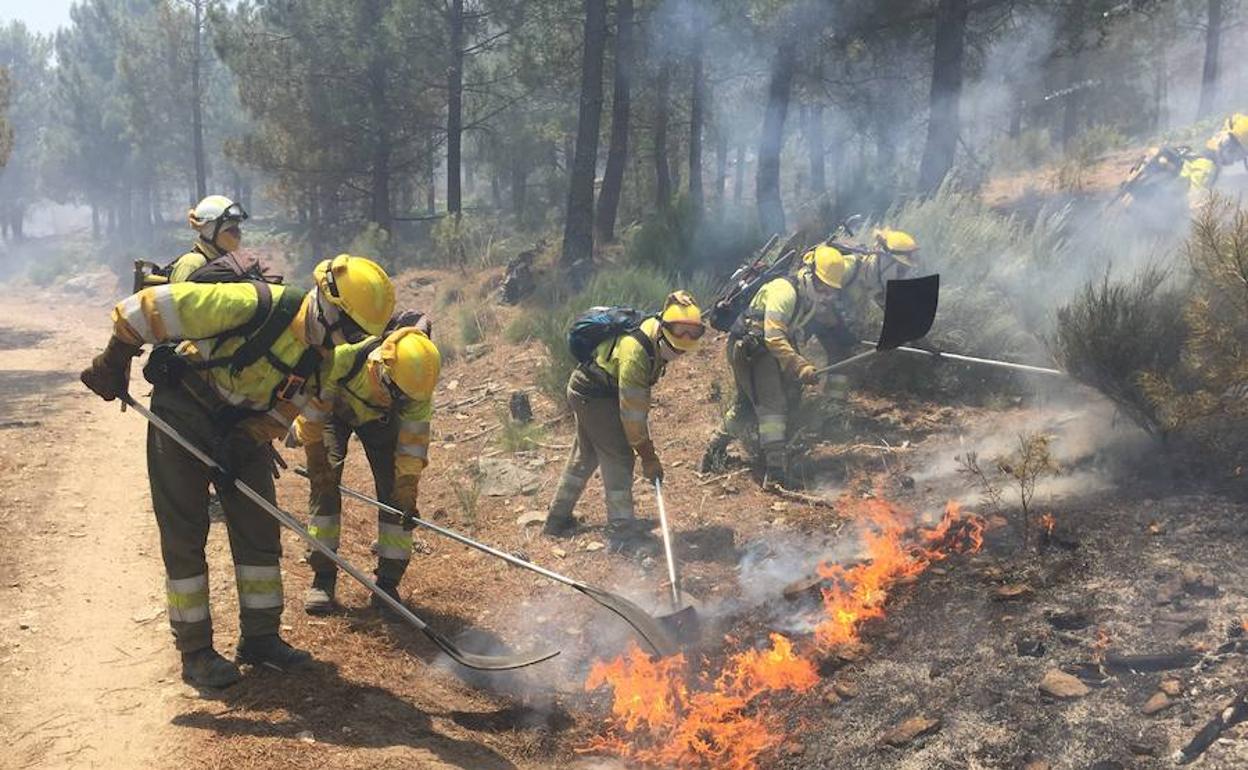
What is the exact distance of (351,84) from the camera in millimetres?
20375

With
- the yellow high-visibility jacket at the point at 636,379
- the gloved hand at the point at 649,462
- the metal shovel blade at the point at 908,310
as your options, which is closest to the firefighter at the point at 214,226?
the yellow high-visibility jacket at the point at 636,379

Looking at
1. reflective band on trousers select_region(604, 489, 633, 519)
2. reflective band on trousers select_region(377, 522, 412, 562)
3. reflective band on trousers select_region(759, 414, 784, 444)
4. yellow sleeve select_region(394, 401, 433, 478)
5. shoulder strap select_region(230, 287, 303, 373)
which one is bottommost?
reflective band on trousers select_region(604, 489, 633, 519)

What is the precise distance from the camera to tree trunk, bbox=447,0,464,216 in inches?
737

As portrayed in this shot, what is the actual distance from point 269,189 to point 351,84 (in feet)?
24.8

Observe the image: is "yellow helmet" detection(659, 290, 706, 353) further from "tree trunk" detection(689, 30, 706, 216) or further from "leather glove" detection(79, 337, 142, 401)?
"tree trunk" detection(689, 30, 706, 216)

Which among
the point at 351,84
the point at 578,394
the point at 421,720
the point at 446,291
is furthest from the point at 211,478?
the point at 351,84

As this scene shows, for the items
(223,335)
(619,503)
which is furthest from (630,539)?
(223,335)

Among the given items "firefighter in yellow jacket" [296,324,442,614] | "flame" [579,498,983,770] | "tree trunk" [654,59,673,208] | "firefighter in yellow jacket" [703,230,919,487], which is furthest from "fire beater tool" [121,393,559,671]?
"tree trunk" [654,59,673,208]

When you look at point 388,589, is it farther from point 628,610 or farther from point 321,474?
point 628,610

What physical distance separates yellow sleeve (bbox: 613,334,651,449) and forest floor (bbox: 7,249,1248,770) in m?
0.91

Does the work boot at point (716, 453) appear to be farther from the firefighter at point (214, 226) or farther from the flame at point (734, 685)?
the firefighter at point (214, 226)

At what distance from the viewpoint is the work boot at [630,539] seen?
6.12m

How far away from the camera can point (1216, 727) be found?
3.19 metres

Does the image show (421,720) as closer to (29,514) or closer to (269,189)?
(29,514)
